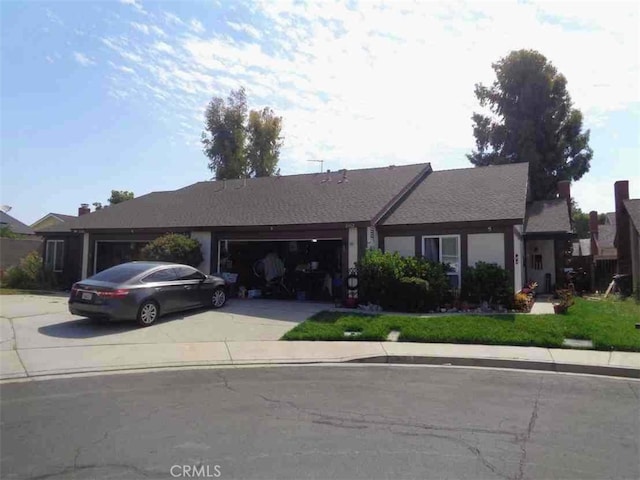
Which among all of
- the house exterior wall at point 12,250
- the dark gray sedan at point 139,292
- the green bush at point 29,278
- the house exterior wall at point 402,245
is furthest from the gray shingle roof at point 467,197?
the house exterior wall at point 12,250

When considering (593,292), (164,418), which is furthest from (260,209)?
(593,292)

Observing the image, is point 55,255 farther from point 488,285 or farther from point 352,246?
point 488,285

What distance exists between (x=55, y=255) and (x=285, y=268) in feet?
40.9

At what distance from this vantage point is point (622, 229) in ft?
80.5

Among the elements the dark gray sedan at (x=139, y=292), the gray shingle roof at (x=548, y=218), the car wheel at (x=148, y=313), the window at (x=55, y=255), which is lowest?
the car wheel at (x=148, y=313)

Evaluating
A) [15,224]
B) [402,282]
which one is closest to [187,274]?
[402,282]

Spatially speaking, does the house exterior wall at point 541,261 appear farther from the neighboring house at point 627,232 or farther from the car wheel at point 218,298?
the car wheel at point 218,298

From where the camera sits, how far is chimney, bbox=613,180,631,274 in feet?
78.3

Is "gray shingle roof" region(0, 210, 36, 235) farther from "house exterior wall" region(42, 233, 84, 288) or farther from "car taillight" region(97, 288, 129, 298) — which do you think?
"car taillight" region(97, 288, 129, 298)

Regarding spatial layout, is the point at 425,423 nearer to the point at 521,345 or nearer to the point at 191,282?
the point at 521,345

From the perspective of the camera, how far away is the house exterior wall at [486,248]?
15133mm

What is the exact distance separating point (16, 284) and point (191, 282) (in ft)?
45.6

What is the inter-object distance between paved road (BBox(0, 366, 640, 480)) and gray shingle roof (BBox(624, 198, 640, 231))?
53.1 ft

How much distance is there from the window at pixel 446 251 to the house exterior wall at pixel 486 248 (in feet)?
1.40
